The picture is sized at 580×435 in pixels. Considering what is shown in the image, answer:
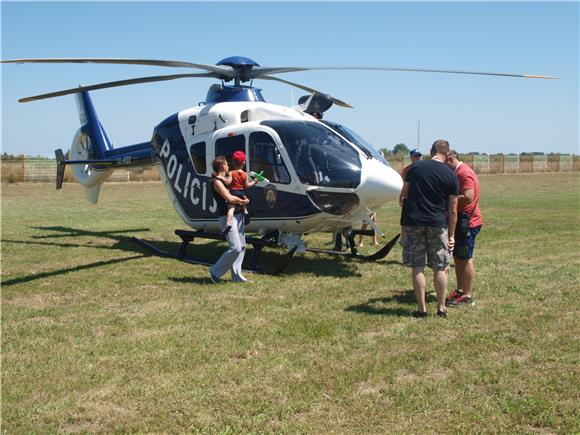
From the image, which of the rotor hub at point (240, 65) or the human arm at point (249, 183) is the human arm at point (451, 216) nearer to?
the human arm at point (249, 183)

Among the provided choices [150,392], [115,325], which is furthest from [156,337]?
[150,392]

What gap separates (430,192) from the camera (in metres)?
6.25

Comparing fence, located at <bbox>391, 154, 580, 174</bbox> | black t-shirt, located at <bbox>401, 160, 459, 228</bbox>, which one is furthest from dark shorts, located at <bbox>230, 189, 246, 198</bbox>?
fence, located at <bbox>391, 154, 580, 174</bbox>

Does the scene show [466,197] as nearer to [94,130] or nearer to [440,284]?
[440,284]

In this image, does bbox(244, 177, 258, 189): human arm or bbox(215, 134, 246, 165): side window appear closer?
bbox(244, 177, 258, 189): human arm

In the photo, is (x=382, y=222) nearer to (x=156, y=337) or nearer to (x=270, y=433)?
(x=156, y=337)

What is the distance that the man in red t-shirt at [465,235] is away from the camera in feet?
22.3

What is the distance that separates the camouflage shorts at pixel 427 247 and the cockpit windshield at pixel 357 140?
2549 mm

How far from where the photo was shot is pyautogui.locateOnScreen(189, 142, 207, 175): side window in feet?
33.0

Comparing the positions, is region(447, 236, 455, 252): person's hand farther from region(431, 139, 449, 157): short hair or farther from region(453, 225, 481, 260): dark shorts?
region(431, 139, 449, 157): short hair

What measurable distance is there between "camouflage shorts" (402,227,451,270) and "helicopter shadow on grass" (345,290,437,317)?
23.3 inches

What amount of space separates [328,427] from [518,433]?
1.20 m

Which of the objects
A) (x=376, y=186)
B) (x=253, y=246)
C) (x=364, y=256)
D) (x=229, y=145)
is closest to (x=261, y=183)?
(x=229, y=145)

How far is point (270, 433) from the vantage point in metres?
3.82
